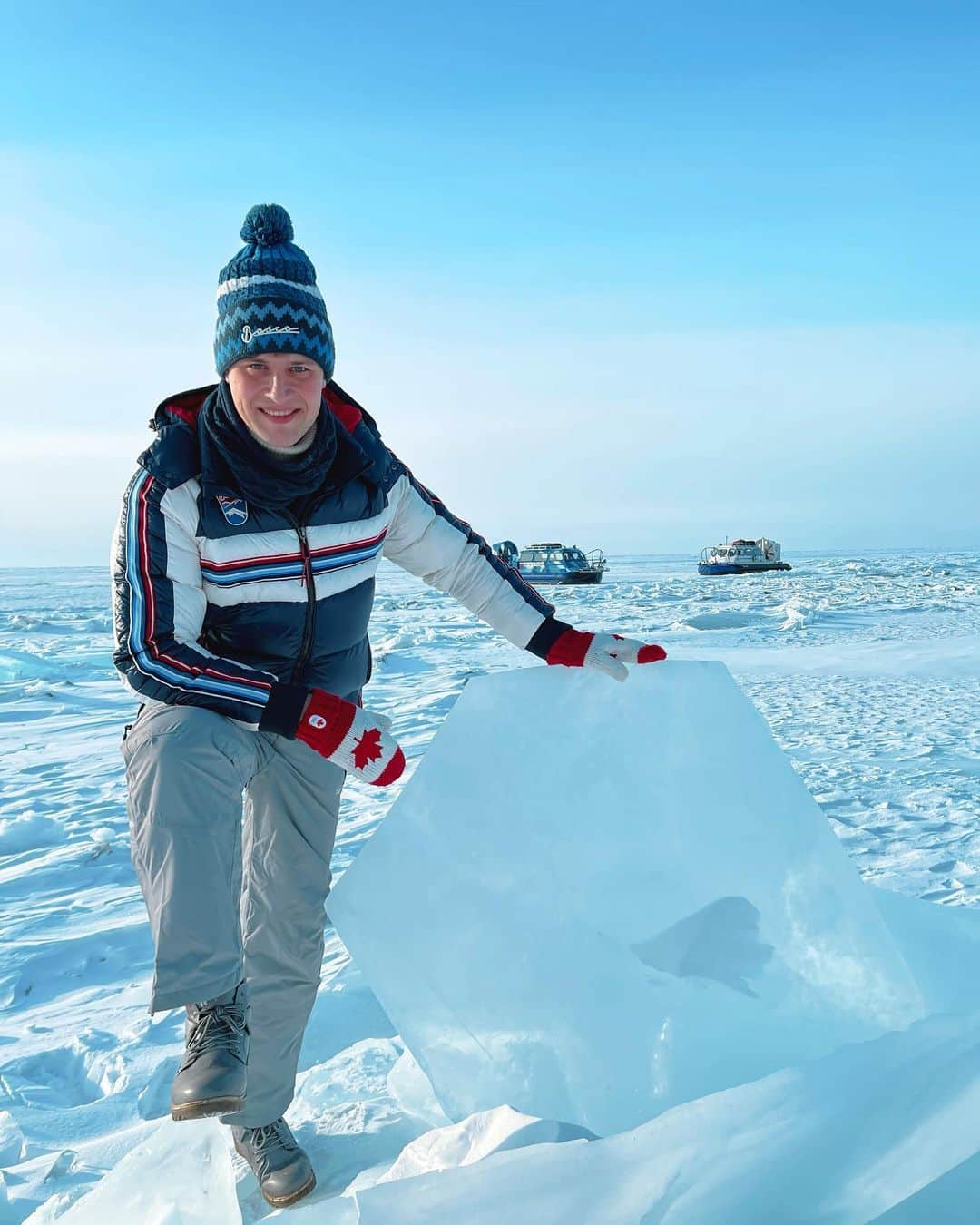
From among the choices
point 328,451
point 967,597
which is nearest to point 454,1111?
point 328,451

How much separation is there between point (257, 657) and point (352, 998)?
41.2 inches

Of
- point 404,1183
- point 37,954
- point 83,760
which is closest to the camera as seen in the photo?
point 404,1183

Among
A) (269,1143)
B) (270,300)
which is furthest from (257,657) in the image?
(269,1143)

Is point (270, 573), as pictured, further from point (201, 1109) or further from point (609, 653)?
point (201, 1109)

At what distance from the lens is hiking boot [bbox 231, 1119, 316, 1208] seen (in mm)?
1632

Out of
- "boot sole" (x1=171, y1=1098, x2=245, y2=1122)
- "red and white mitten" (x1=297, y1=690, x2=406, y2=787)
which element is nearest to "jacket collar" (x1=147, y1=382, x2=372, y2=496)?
"red and white mitten" (x1=297, y1=690, x2=406, y2=787)

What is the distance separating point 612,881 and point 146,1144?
0.84 metres

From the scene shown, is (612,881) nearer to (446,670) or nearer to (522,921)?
(522,921)

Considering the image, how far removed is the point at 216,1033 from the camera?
1.35m

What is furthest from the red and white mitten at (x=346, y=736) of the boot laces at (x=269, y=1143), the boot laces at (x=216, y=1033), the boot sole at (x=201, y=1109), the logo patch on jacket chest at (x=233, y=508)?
the boot laces at (x=269, y=1143)

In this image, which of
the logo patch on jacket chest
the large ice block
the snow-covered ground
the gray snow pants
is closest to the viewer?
the snow-covered ground

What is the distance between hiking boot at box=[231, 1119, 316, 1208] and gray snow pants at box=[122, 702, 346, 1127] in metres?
0.03

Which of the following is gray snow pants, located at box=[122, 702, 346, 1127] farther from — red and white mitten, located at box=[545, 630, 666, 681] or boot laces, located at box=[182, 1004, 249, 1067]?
red and white mitten, located at box=[545, 630, 666, 681]

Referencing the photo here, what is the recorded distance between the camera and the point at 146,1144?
1.35 m
